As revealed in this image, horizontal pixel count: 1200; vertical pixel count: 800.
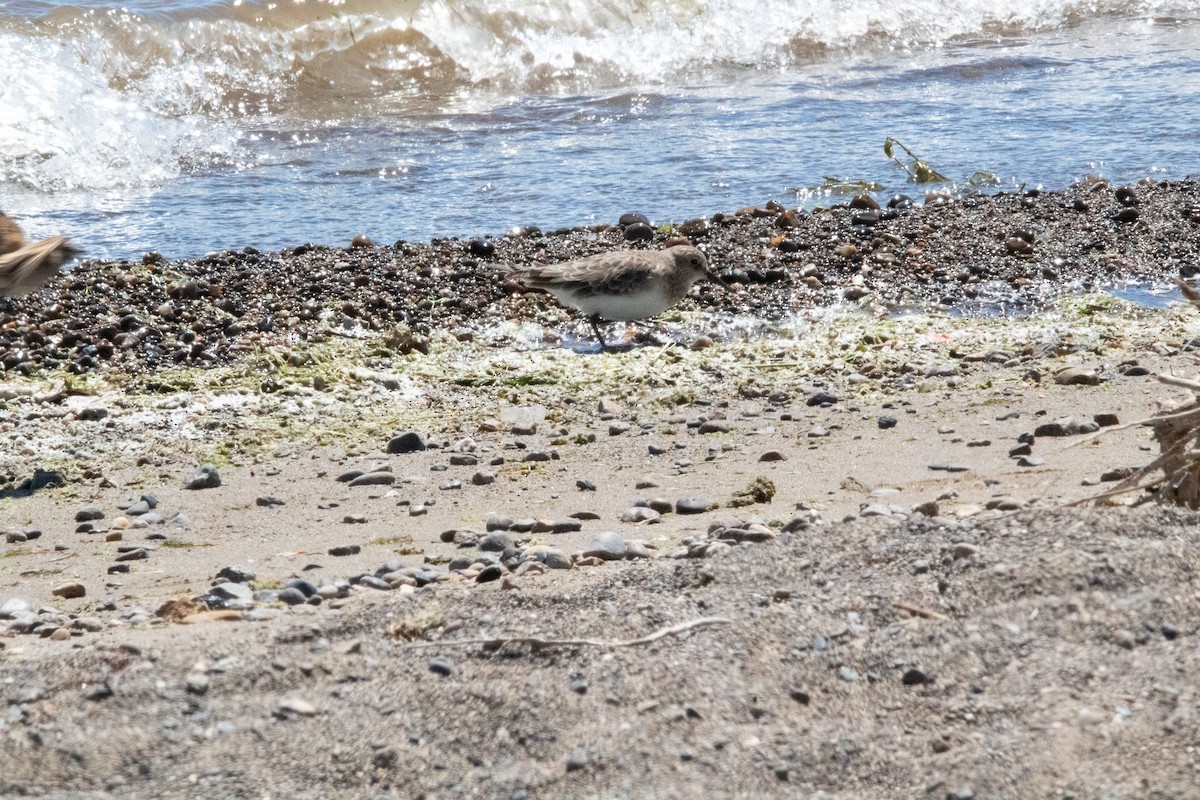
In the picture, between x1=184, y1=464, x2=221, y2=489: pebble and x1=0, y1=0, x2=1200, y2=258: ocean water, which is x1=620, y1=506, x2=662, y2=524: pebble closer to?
x1=184, y1=464, x2=221, y2=489: pebble

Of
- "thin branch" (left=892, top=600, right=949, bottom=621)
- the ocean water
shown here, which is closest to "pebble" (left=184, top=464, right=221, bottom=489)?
"thin branch" (left=892, top=600, right=949, bottom=621)

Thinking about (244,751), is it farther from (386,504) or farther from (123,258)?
(123,258)

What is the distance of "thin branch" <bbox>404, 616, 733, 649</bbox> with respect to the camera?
11.4 ft

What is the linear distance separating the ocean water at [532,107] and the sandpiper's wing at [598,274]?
2.04 m

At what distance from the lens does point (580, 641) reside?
11.5 ft

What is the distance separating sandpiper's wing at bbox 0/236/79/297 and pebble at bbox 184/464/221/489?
130cm

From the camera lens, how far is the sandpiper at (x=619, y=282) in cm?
809

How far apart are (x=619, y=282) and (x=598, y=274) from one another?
160 mm

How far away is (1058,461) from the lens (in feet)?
17.3

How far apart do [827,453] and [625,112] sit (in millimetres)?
9519

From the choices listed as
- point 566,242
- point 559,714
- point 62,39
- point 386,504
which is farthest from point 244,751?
point 62,39

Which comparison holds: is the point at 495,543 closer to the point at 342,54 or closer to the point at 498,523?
the point at 498,523

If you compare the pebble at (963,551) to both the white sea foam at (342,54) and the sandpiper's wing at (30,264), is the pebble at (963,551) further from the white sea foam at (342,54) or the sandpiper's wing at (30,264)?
the white sea foam at (342,54)

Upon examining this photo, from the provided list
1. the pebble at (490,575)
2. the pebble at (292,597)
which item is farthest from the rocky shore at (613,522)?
the pebble at (490,575)
